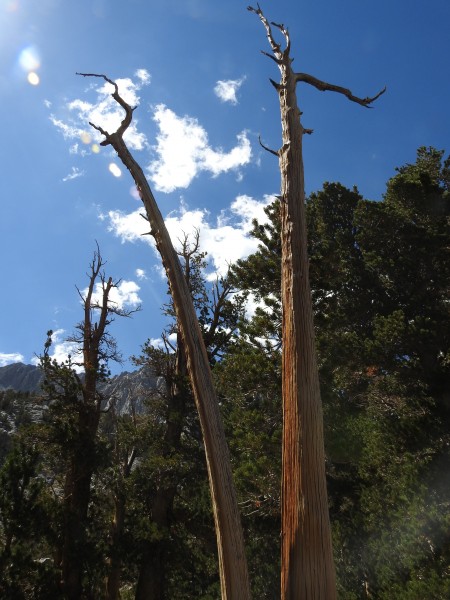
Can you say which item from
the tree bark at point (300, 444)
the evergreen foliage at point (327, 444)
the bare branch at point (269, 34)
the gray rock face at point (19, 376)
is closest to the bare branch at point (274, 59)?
the bare branch at point (269, 34)

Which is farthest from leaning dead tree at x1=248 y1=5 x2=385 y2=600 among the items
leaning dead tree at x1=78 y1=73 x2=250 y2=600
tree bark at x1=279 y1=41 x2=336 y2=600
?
leaning dead tree at x1=78 y1=73 x2=250 y2=600

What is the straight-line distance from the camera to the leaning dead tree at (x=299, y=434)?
2434 mm

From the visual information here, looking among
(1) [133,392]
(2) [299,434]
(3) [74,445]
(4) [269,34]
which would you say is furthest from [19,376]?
(2) [299,434]

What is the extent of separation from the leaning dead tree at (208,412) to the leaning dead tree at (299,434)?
1.44ft

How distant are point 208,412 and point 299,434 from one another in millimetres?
735

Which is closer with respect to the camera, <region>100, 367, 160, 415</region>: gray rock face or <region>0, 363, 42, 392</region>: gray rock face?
<region>100, 367, 160, 415</region>: gray rock face

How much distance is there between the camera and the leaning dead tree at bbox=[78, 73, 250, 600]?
9.43ft

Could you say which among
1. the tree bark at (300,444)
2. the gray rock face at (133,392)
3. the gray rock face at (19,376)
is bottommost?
the tree bark at (300,444)

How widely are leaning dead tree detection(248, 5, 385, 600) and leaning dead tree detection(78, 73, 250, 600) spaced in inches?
17.2

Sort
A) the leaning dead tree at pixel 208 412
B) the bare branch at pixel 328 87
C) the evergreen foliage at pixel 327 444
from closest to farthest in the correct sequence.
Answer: the leaning dead tree at pixel 208 412
the bare branch at pixel 328 87
the evergreen foliage at pixel 327 444

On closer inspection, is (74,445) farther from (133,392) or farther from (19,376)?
(19,376)

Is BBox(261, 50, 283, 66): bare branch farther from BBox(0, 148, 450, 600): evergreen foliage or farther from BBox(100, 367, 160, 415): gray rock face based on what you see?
BBox(100, 367, 160, 415): gray rock face

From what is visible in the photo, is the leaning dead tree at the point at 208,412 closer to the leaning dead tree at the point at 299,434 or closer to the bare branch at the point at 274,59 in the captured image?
the leaning dead tree at the point at 299,434

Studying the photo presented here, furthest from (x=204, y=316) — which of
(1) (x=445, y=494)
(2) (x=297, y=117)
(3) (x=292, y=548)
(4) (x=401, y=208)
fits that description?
(3) (x=292, y=548)
